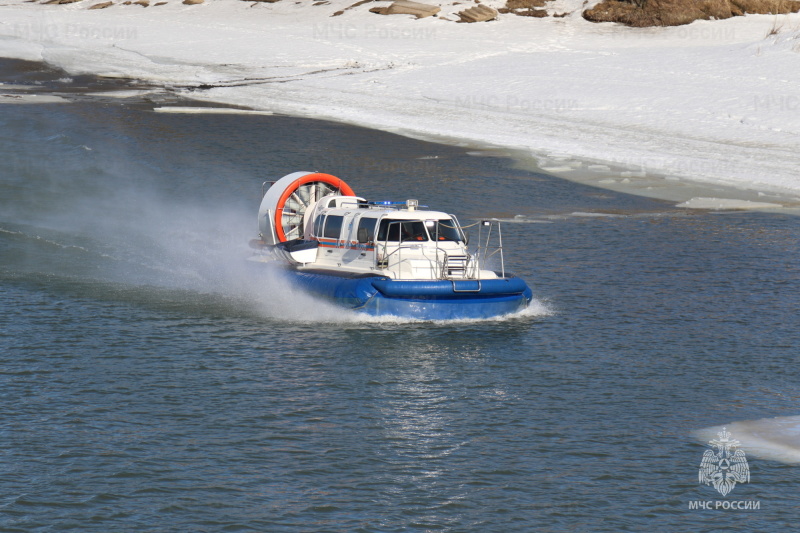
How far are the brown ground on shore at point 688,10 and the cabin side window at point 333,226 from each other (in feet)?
126

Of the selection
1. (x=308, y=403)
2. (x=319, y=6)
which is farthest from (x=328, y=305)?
(x=319, y=6)

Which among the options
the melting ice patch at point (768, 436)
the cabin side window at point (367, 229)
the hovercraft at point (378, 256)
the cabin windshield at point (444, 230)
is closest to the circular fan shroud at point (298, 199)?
the hovercraft at point (378, 256)

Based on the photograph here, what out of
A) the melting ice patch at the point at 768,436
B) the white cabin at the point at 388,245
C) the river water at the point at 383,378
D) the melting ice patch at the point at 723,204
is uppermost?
the white cabin at the point at 388,245

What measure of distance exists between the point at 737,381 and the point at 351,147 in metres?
25.2

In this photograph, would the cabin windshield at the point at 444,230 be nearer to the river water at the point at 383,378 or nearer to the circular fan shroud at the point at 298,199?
the river water at the point at 383,378

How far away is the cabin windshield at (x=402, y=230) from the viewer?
21.8 m

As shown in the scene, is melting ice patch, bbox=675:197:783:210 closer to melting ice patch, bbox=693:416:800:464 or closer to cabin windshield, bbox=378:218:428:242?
cabin windshield, bbox=378:218:428:242

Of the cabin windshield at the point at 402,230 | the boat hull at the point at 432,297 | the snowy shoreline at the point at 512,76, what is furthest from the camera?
the snowy shoreline at the point at 512,76

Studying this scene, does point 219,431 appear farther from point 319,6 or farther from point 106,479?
point 319,6

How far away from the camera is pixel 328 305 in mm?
21203

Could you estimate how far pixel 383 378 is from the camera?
1733 cm

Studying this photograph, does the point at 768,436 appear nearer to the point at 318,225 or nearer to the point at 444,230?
the point at 444,230

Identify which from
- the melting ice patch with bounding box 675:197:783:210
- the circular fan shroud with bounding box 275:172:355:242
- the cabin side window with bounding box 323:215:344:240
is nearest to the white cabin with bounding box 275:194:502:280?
the cabin side window with bounding box 323:215:344:240

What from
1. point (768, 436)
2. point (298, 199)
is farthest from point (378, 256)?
point (768, 436)
